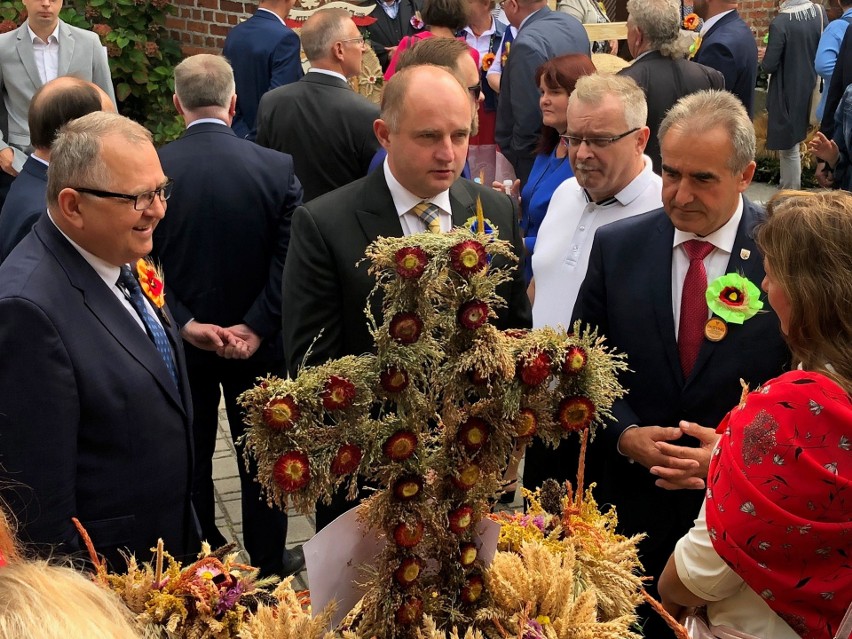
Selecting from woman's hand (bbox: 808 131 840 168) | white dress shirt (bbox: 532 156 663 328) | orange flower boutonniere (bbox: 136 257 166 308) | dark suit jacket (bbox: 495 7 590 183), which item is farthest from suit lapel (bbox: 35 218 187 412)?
woman's hand (bbox: 808 131 840 168)

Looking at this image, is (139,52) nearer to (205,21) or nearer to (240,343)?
(205,21)

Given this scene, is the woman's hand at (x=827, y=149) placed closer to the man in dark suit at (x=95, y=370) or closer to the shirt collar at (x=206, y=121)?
the shirt collar at (x=206, y=121)

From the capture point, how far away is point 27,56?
645cm

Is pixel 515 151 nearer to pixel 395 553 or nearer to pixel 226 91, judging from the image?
pixel 226 91

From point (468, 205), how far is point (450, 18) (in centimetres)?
381

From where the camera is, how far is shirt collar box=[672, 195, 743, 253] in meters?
2.85

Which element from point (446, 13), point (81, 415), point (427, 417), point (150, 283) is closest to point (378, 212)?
point (150, 283)

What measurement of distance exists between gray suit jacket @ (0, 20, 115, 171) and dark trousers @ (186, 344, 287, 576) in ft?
9.70

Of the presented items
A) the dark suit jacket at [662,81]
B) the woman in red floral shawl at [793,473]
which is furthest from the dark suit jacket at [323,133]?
the woman in red floral shawl at [793,473]

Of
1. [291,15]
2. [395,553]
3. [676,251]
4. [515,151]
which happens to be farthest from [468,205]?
[291,15]

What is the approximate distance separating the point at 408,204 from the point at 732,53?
484cm

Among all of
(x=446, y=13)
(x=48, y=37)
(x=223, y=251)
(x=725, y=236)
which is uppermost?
(x=446, y=13)

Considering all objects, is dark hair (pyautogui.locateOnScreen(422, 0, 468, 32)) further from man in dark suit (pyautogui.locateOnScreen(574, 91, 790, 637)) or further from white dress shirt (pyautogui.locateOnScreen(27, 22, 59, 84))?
man in dark suit (pyautogui.locateOnScreen(574, 91, 790, 637))

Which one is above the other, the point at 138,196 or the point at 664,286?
the point at 138,196
